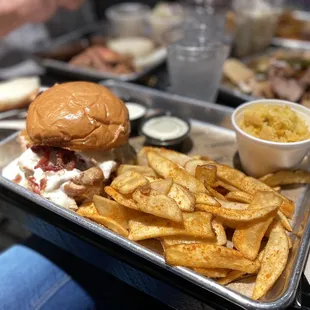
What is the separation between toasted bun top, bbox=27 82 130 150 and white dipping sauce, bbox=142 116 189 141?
1.39ft

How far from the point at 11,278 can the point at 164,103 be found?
4.46 feet

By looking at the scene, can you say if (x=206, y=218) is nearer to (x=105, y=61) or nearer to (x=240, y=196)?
(x=240, y=196)

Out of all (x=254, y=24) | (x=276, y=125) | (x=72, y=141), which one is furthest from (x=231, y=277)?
(x=254, y=24)

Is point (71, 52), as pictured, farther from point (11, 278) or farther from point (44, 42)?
point (11, 278)

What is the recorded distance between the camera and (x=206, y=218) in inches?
55.4

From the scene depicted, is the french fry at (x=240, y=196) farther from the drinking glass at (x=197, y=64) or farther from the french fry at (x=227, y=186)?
the drinking glass at (x=197, y=64)

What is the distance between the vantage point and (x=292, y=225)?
163 centimetres

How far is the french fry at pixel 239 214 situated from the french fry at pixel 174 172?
0.43 feet

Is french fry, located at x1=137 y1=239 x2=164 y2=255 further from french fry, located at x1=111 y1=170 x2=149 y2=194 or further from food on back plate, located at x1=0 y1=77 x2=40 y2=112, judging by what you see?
food on back plate, located at x1=0 y1=77 x2=40 y2=112

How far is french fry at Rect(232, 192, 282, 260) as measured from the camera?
4.51 feet

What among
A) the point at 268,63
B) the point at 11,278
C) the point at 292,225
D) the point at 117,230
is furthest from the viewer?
the point at 268,63

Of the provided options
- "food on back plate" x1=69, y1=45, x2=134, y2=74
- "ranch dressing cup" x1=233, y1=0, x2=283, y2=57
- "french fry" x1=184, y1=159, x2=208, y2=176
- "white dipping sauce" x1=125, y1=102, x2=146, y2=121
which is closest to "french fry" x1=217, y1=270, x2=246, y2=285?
"french fry" x1=184, y1=159, x2=208, y2=176

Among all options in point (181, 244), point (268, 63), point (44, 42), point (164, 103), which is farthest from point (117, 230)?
point (44, 42)

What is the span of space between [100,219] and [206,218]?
420 mm
